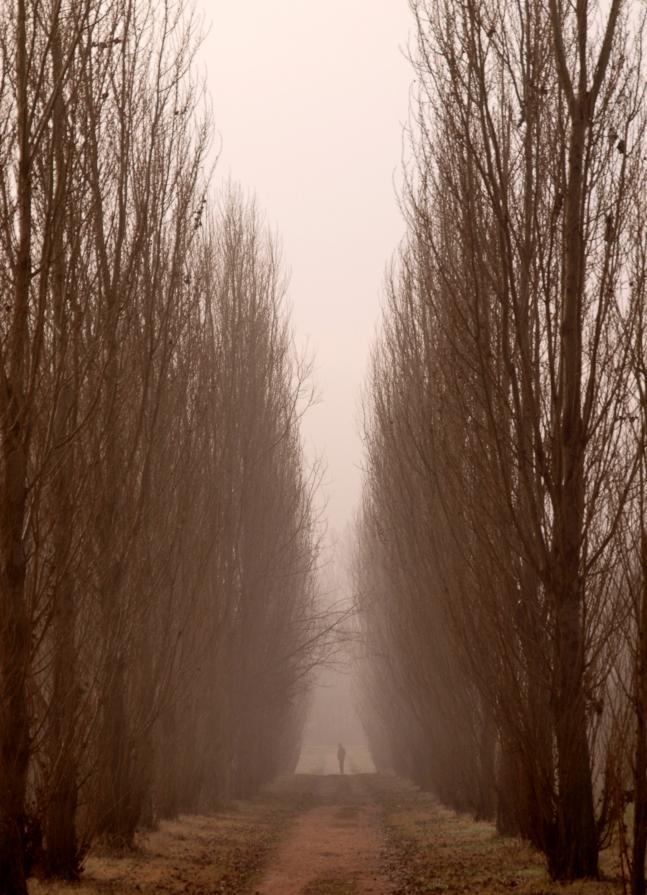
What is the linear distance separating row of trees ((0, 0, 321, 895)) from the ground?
2.05 ft

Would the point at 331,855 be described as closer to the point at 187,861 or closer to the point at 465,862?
the point at 187,861

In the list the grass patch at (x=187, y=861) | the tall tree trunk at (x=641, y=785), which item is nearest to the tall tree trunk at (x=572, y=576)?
the tall tree trunk at (x=641, y=785)

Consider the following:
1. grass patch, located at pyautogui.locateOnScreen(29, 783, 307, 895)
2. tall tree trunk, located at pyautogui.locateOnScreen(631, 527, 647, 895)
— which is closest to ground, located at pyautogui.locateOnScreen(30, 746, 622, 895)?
grass patch, located at pyautogui.locateOnScreen(29, 783, 307, 895)

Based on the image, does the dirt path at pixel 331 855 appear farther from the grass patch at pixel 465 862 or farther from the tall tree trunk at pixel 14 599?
the tall tree trunk at pixel 14 599

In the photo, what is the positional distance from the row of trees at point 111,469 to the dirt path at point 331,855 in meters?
1.84

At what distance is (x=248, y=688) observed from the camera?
79.6 feet

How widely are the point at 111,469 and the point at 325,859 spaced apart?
19.3 ft

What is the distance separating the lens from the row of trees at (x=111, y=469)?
807 cm

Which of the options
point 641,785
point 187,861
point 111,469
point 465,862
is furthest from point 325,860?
point 641,785

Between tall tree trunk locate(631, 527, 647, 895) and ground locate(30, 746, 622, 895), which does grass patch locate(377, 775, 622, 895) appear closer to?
ground locate(30, 746, 622, 895)

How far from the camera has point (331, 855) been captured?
15.0m

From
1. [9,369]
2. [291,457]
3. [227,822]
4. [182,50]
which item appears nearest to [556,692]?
[9,369]

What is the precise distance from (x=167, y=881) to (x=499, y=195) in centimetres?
702

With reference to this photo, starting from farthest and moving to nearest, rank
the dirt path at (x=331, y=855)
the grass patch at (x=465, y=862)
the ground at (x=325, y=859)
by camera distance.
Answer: the dirt path at (x=331, y=855) < the ground at (x=325, y=859) < the grass patch at (x=465, y=862)
